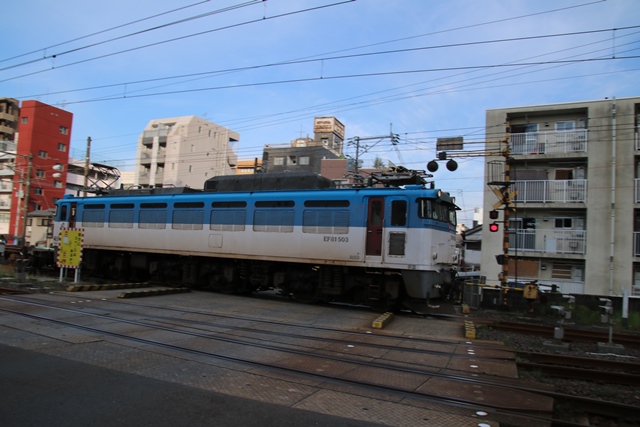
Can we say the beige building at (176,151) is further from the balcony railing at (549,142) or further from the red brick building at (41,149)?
the balcony railing at (549,142)

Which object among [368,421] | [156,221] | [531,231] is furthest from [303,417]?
[531,231]

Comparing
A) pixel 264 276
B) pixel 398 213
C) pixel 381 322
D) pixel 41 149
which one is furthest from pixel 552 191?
pixel 41 149

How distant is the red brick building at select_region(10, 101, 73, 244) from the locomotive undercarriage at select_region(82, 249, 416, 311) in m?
40.8

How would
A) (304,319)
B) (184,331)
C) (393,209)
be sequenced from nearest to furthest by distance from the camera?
(184,331) → (304,319) → (393,209)

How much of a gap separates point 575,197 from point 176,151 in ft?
150

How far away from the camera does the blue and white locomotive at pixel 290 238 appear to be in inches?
442

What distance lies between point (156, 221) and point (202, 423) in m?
12.8

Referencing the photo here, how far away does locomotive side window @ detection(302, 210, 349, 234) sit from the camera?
12.0 meters

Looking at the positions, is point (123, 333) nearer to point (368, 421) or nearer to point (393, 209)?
point (368, 421)

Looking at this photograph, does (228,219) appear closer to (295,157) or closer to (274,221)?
(274,221)

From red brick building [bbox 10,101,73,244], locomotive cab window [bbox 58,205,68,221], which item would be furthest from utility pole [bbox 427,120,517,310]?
red brick building [bbox 10,101,73,244]

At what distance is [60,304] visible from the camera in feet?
34.4

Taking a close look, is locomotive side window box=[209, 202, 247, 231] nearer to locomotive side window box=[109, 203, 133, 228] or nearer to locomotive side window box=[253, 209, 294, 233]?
locomotive side window box=[253, 209, 294, 233]

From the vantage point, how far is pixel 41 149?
173 feet
